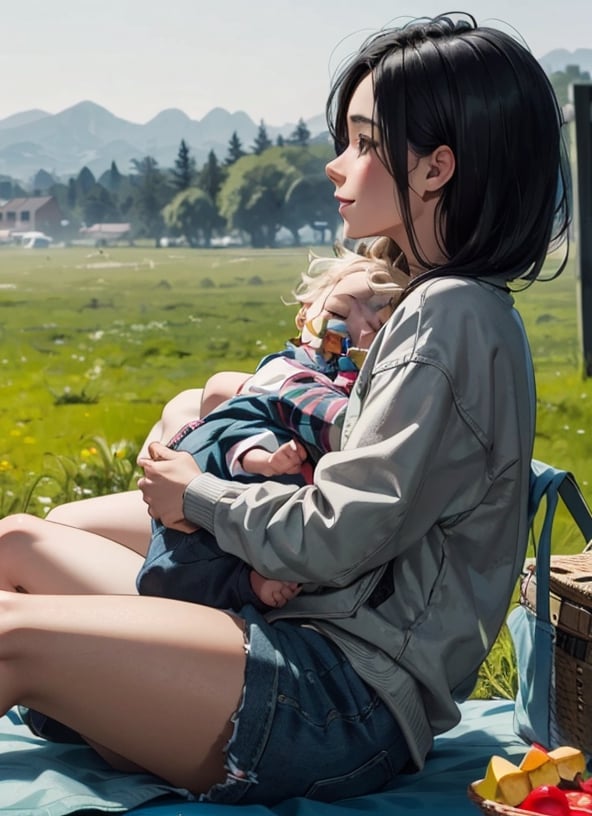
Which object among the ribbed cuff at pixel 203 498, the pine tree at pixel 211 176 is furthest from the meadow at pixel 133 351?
the pine tree at pixel 211 176

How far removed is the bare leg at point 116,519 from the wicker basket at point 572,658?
0.80m

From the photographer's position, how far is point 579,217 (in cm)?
682

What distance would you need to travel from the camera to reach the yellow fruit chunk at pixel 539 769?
1.82 meters

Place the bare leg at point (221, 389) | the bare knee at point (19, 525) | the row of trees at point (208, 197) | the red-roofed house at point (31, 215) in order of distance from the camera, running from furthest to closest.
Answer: the row of trees at point (208, 197), the red-roofed house at point (31, 215), the bare leg at point (221, 389), the bare knee at point (19, 525)

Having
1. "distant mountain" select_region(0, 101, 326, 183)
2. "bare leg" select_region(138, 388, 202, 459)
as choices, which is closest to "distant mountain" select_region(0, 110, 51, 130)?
"distant mountain" select_region(0, 101, 326, 183)

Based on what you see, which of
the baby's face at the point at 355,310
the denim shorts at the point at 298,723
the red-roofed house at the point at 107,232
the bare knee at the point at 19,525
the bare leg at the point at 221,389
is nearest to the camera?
the denim shorts at the point at 298,723

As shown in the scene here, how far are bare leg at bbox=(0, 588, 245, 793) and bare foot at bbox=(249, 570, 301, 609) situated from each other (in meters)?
0.08

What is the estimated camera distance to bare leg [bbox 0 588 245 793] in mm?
1888

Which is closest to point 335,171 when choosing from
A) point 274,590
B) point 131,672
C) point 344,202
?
point 344,202

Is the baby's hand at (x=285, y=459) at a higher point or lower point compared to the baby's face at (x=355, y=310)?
lower

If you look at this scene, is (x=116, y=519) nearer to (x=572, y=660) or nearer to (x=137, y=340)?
(x=572, y=660)

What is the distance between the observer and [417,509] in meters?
1.92

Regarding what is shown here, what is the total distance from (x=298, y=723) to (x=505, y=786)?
330 mm

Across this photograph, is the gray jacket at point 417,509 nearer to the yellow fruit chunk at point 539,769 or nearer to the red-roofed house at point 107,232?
the yellow fruit chunk at point 539,769
